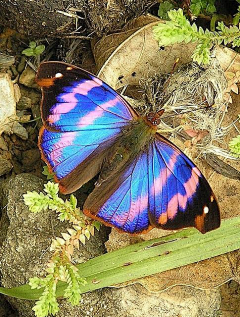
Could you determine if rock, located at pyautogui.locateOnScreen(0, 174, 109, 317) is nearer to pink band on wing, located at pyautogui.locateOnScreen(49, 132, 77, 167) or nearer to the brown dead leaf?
pink band on wing, located at pyautogui.locateOnScreen(49, 132, 77, 167)

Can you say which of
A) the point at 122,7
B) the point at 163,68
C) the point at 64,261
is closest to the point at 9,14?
the point at 122,7

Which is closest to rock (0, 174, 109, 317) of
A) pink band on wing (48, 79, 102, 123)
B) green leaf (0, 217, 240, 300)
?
green leaf (0, 217, 240, 300)

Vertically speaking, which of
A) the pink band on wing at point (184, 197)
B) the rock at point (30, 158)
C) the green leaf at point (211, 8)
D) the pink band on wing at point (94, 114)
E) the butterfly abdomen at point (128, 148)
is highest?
the green leaf at point (211, 8)

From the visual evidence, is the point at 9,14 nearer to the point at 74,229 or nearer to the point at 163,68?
the point at 163,68

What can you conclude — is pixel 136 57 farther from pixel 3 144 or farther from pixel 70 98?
pixel 3 144

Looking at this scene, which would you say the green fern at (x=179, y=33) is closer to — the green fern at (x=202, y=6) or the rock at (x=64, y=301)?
the green fern at (x=202, y=6)

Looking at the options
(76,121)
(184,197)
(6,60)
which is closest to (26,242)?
(76,121)

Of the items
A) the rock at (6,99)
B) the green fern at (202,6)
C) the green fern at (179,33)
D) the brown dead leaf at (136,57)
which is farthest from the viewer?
the green fern at (202,6)

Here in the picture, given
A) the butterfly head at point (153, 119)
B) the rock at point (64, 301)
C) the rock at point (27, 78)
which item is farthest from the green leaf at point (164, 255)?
the rock at point (27, 78)
